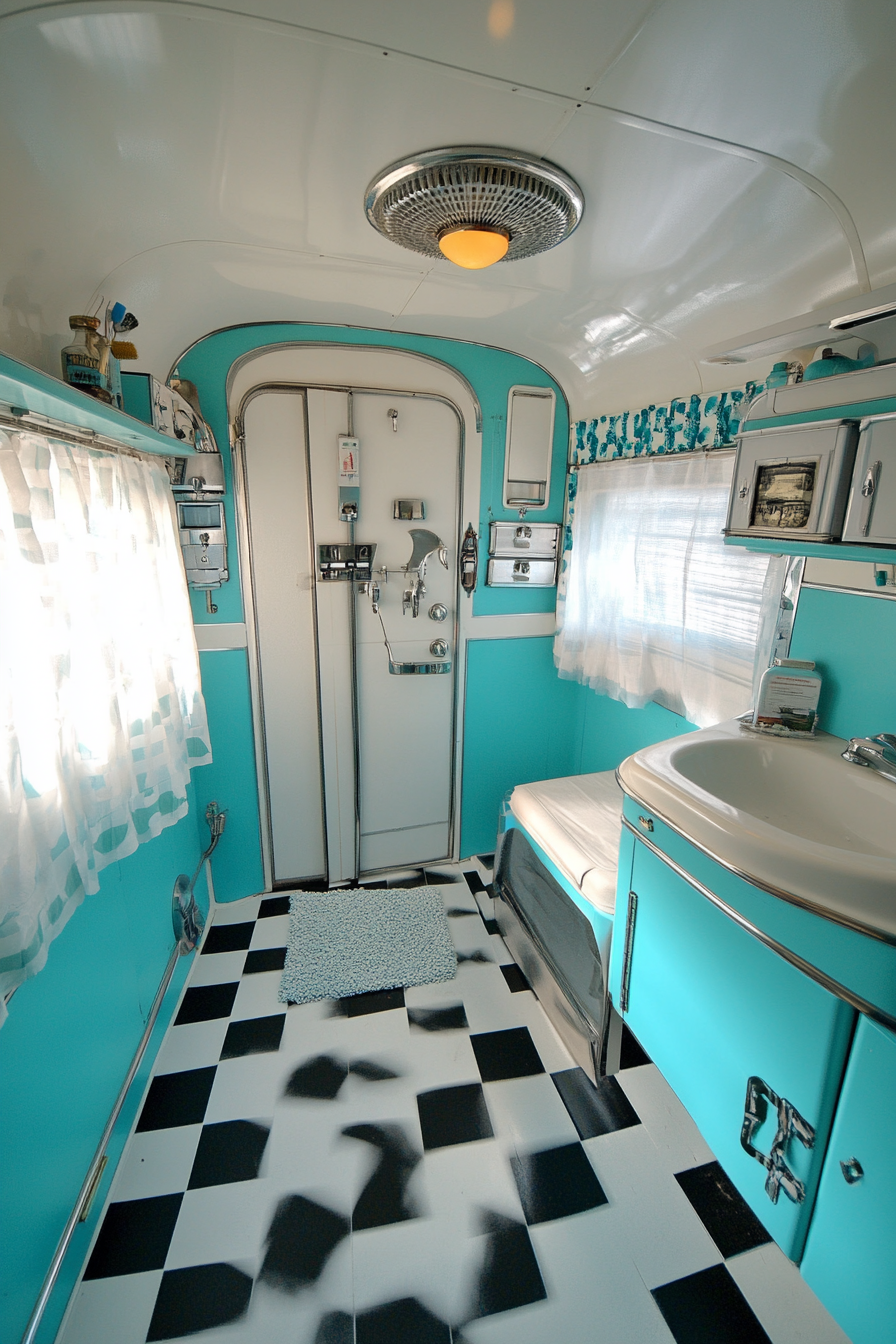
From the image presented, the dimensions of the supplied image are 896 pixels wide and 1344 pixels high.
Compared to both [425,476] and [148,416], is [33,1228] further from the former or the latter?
[425,476]

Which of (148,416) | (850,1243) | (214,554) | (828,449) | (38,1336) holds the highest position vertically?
(148,416)

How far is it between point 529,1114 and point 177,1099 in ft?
3.43

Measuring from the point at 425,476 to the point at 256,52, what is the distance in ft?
5.39

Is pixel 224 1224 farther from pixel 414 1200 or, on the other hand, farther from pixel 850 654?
pixel 850 654

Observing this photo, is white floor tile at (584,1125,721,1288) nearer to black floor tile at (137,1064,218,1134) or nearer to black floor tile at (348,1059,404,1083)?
black floor tile at (348,1059,404,1083)

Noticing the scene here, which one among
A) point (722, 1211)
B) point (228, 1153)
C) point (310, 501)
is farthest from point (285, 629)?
point (722, 1211)

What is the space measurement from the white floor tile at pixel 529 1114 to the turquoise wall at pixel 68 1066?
3.40 feet

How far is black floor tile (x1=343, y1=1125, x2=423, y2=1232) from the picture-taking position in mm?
1452

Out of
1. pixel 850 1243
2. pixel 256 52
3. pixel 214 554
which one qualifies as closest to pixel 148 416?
pixel 214 554

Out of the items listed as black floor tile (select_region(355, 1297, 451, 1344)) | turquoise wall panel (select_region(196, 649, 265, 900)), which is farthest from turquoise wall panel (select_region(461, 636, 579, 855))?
black floor tile (select_region(355, 1297, 451, 1344))

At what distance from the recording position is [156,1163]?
1589 mm

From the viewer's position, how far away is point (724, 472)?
73.2 inches

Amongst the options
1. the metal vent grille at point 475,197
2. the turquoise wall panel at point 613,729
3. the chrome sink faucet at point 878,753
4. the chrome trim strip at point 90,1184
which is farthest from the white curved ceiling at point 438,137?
the chrome trim strip at point 90,1184

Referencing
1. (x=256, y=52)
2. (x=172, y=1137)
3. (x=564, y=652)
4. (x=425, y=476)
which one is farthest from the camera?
(x=564, y=652)
